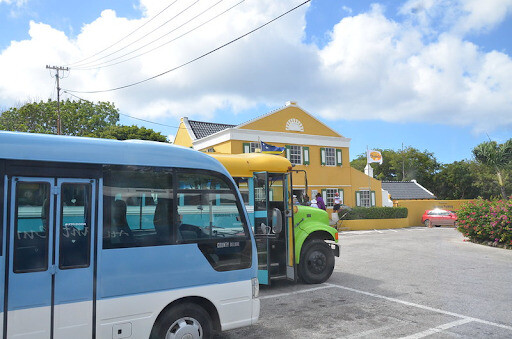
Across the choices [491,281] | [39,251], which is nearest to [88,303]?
[39,251]

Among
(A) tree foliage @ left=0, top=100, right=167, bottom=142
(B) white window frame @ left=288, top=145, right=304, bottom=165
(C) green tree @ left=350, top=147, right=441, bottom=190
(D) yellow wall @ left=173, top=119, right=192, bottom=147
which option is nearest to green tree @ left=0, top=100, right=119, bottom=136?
(A) tree foliage @ left=0, top=100, right=167, bottom=142

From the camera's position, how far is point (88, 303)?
12.8 ft

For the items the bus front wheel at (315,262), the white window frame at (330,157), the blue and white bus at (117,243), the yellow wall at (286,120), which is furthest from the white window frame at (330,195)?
the blue and white bus at (117,243)

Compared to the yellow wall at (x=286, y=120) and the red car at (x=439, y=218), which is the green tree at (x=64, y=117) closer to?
the yellow wall at (x=286, y=120)

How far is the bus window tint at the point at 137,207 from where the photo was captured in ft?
13.7

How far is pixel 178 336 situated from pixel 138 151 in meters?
2.11

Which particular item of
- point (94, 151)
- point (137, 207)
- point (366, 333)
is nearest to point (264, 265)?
point (366, 333)

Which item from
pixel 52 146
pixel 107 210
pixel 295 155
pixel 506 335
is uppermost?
pixel 295 155

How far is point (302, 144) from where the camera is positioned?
26.0 meters

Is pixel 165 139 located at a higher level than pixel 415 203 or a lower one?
higher

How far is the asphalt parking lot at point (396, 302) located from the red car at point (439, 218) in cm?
1563

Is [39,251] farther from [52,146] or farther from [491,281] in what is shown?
[491,281]

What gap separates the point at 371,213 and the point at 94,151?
22.6 metres

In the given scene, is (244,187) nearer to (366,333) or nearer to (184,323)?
(366,333)
